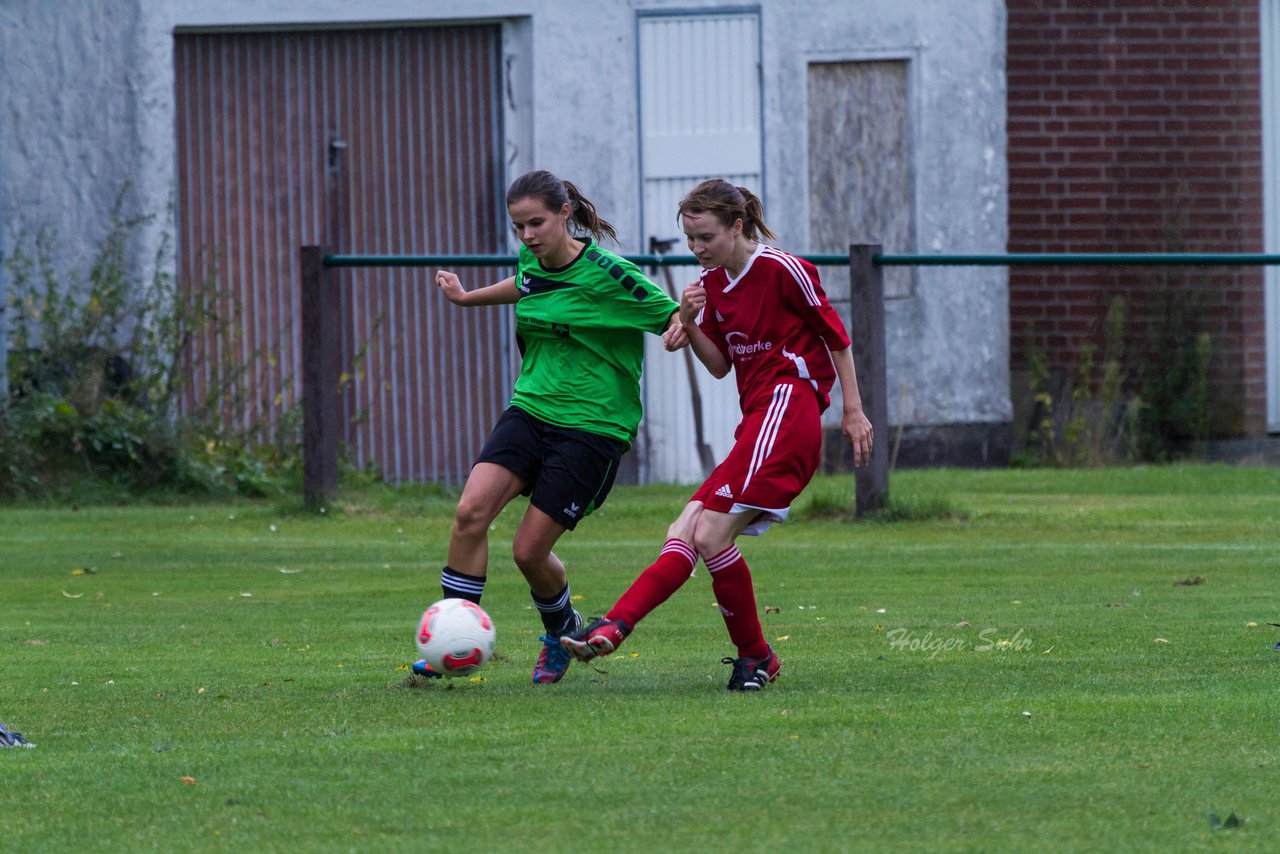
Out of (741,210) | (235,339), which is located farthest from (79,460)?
(741,210)

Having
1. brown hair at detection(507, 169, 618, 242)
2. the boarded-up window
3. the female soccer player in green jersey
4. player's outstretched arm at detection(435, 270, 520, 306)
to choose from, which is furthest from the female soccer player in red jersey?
the boarded-up window

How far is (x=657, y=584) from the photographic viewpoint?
5.61 metres

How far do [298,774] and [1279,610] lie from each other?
15.0ft

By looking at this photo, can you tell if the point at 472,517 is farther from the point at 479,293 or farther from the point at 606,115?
the point at 606,115

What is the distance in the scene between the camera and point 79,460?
41.9 ft

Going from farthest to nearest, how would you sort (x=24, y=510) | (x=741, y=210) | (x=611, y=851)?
(x=24, y=510)
(x=741, y=210)
(x=611, y=851)

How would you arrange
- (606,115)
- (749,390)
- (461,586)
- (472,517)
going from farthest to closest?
(606,115), (461,586), (472,517), (749,390)

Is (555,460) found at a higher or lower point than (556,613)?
higher

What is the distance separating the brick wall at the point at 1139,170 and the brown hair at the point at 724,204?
9.86m

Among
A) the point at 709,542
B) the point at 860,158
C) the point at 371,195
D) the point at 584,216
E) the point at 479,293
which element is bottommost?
the point at 709,542

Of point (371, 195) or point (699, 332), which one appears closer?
point (699, 332)

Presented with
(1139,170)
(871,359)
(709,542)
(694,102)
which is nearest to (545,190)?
(709,542)

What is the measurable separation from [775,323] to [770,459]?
0.46 meters

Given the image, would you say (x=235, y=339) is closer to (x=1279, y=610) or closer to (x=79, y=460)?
(x=79, y=460)
